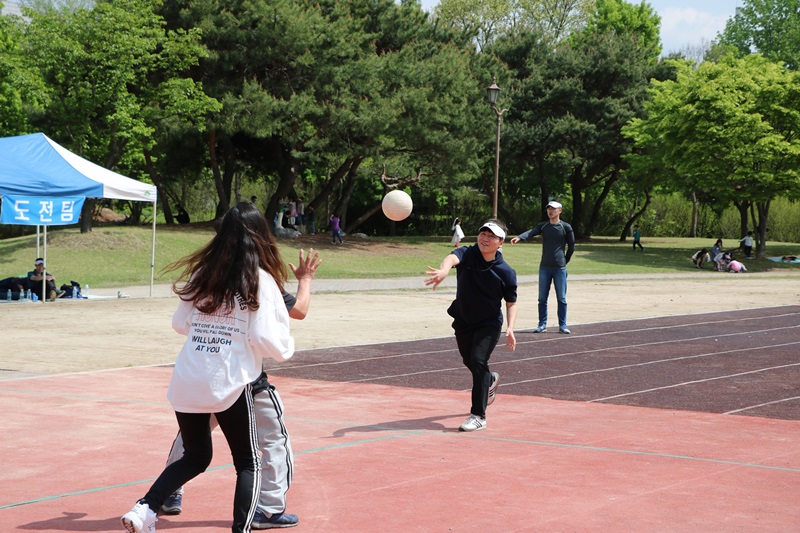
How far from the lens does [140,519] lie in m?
4.59

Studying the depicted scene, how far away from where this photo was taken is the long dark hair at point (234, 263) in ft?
15.4

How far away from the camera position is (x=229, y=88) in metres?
38.8

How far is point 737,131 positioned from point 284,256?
68.5 feet

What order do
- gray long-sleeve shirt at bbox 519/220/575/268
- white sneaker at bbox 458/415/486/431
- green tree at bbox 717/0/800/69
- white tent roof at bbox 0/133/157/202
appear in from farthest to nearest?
1. green tree at bbox 717/0/800/69
2. white tent roof at bbox 0/133/157/202
3. gray long-sleeve shirt at bbox 519/220/575/268
4. white sneaker at bbox 458/415/486/431

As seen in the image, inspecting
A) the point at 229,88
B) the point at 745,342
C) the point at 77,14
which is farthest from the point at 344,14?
the point at 745,342

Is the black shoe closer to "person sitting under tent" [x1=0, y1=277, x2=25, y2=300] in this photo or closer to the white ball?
the white ball

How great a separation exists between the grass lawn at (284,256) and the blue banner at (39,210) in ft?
22.2

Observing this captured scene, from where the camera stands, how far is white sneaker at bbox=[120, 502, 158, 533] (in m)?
4.57

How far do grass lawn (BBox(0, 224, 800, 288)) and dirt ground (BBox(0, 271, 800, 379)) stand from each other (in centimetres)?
410

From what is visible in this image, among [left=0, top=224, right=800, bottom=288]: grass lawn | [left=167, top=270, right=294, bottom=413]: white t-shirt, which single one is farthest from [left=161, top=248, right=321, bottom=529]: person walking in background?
[left=0, top=224, right=800, bottom=288]: grass lawn

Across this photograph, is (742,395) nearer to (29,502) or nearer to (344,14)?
(29,502)

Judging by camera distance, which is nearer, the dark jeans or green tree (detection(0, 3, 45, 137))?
the dark jeans

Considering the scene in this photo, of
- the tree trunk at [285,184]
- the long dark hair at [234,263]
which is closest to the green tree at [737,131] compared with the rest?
the tree trunk at [285,184]

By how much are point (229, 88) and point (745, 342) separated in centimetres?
2793
